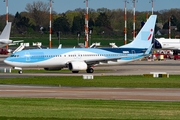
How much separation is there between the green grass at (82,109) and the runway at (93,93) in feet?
10.7

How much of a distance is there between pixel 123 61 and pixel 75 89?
1083 inches

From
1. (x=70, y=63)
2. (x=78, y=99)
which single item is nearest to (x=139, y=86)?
(x=78, y=99)

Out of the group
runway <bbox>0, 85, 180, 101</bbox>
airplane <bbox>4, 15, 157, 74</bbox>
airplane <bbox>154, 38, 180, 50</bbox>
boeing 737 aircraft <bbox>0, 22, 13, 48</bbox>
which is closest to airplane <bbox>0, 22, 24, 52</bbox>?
boeing 737 aircraft <bbox>0, 22, 13, 48</bbox>

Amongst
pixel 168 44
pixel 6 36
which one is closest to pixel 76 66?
pixel 6 36

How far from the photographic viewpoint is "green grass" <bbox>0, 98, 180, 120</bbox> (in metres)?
28.4

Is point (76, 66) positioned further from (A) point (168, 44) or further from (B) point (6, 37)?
(A) point (168, 44)

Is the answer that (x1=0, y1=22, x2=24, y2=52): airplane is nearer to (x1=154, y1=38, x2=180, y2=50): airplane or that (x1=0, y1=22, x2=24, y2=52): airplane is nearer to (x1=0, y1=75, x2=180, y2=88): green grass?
(x1=154, y1=38, x2=180, y2=50): airplane

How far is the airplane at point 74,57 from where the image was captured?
70562mm

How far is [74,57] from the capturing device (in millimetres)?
72625

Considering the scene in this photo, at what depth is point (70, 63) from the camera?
234 ft

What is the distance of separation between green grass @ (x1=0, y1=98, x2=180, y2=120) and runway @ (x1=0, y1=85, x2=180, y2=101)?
3.25 m

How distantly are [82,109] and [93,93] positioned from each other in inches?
481

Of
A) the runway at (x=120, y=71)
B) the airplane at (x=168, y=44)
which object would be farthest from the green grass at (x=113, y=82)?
the airplane at (x=168, y=44)

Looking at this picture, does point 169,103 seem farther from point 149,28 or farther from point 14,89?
point 149,28
